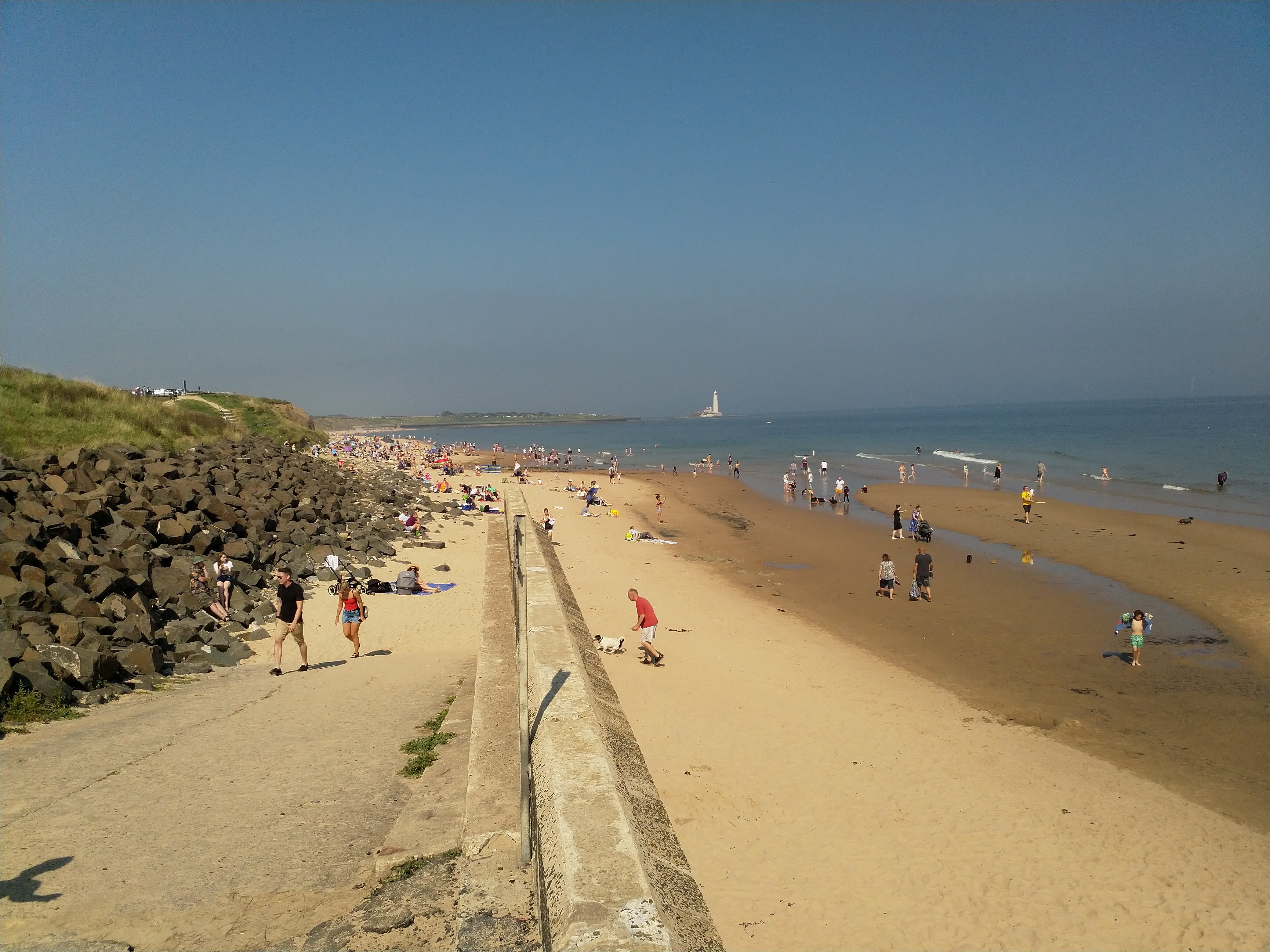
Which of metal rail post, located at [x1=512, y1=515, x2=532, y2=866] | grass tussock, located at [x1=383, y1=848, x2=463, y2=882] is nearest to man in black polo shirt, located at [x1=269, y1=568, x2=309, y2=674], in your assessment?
grass tussock, located at [x1=383, y1=848, x2=463, y2=882]

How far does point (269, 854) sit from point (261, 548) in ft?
37.0

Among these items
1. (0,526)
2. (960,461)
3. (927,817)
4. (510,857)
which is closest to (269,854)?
(510,857)

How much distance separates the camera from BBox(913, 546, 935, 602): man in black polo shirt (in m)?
16.9

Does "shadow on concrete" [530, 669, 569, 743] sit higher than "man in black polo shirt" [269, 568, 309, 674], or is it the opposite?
"shadow on concrete" [530, 669, 569, 743]

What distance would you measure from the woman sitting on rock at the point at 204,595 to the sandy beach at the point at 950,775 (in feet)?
19.9

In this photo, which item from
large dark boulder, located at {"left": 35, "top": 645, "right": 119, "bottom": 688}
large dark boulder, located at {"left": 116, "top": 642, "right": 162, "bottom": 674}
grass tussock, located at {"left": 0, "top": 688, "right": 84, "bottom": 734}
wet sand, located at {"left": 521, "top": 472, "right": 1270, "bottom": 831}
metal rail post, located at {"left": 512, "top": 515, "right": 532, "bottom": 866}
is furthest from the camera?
wet sand, located at {"left": 521, "top": 472, "right": 1270, "bottom": 831}

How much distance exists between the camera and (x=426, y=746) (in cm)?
654

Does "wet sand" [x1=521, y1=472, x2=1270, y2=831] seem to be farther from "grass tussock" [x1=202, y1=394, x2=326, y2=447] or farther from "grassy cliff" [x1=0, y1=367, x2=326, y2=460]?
"grass tussock" [x1=202, y1=394, x2=326, y2=447]

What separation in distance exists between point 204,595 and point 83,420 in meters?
10.7

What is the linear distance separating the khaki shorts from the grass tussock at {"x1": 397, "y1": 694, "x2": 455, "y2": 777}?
11.2ft

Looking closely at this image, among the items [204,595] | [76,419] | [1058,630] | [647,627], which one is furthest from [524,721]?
[76,419]

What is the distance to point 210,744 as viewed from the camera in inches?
271

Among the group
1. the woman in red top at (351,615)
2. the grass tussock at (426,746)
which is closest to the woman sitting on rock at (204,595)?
the woman in red top at (351,615)

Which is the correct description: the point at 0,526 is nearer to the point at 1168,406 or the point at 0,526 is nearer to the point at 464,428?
the point at 464,428
